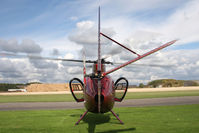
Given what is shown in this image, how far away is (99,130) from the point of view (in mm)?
8305

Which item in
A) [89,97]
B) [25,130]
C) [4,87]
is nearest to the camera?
[89,97]

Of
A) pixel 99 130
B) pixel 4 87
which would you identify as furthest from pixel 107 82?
pixel 4 87

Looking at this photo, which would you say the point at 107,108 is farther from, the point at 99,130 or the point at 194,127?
the point at 194,127

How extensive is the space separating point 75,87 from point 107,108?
11.0ft

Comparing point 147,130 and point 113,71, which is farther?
point 147,130

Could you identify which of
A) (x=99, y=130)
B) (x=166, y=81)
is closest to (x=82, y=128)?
(x=99, y=130)

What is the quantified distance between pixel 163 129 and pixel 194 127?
166cm

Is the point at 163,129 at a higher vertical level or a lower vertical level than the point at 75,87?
lower

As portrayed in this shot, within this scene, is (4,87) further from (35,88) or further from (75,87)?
(75,87)

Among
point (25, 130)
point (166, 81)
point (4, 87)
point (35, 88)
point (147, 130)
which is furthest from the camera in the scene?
point (166, 81)

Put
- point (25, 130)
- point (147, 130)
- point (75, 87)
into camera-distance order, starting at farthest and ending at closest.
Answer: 1. point (75, 87)
2. point (25, 130)
3. point (147, 130)

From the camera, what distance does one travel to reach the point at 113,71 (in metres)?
6.45

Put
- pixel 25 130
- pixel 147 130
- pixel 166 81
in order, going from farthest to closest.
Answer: pixel 166 81
pixel 25 130
pixel 147 130

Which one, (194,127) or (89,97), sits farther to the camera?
(194,127)
